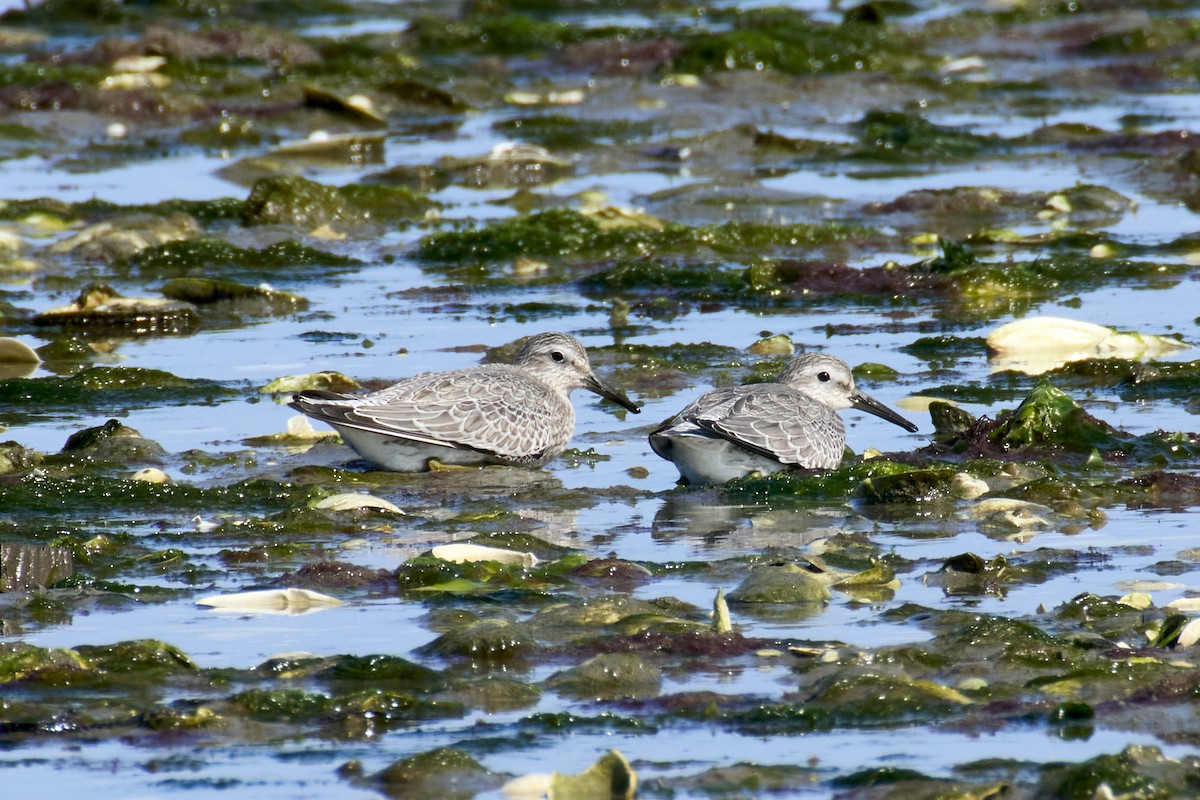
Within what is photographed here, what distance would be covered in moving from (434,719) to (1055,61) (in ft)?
71.3

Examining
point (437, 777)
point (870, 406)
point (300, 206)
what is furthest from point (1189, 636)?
point (300, 206)

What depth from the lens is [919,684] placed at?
5434mm

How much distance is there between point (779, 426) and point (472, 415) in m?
1.51

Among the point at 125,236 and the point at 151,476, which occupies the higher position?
the point at 151,476

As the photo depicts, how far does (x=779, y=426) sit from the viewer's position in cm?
884

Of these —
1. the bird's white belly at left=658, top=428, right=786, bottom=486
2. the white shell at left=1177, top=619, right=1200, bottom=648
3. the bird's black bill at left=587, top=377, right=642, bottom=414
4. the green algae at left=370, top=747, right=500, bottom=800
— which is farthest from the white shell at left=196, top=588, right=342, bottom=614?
the bird's black bill at left=587, top=377, right=642, bottom=414

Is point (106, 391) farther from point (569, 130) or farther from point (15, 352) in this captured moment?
point (569, 130)

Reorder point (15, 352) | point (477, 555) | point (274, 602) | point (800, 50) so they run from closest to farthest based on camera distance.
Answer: point (274, 602) < point (477, 555) < point (15, 352) < point (800, 50)

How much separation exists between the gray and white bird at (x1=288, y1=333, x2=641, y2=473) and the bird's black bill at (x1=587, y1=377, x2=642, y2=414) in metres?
0.32

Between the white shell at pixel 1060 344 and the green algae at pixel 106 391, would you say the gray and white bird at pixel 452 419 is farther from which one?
the white shell at pixel 1060 344

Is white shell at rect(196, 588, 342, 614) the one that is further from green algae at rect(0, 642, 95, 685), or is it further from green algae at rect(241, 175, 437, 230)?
green algae at rect(241, 175, 437, 230)

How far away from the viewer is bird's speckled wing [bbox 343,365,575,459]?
9141 mm

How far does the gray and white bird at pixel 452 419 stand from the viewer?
9023mm

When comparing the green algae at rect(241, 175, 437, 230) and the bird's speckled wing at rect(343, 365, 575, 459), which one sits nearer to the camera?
the bird's speckled wing at rect(343, 365, 575, 459)
